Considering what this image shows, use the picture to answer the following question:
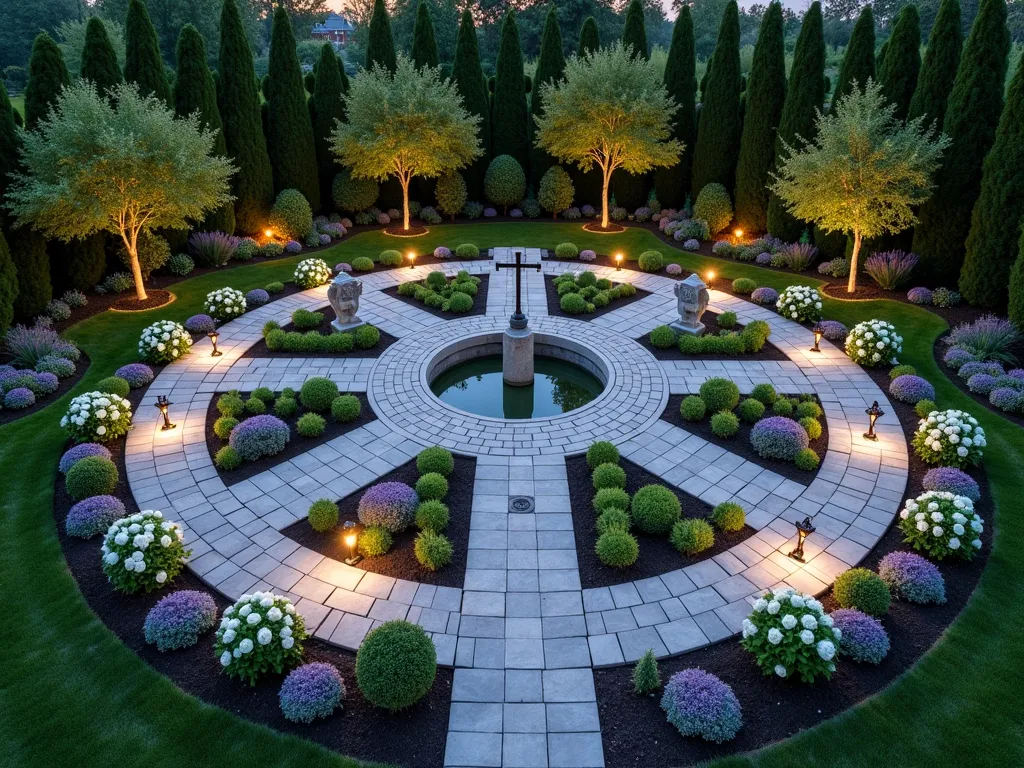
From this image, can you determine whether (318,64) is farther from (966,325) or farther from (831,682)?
(831,682)

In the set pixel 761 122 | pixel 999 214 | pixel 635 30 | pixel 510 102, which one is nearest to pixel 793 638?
pixel 999 214

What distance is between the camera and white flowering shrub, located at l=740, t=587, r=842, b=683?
641cm

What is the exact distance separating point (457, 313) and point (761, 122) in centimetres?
1336

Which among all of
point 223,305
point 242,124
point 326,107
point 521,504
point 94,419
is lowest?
point 521,504

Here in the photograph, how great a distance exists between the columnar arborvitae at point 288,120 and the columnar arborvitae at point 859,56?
1811cm

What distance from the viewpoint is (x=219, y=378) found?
13414 millimetres

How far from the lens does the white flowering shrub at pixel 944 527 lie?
27.0ft

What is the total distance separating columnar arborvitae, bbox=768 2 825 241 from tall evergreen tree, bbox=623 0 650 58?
22.6 ft

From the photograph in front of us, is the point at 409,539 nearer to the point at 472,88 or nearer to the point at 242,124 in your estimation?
the point at 242,124

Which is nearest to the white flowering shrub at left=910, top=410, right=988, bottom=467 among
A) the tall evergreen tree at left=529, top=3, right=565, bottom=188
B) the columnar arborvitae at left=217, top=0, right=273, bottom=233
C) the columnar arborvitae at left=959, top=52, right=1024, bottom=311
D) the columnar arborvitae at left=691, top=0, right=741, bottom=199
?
the columnar arborvitae at left=959, top=52, right=1024, bottom=311

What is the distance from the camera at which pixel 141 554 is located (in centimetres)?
756

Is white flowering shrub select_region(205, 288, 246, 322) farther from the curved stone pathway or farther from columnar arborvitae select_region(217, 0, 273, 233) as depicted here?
columnar arborvitae select_region(217, 0, 273, 233)

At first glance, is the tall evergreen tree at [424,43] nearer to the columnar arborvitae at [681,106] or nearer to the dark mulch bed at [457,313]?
the columnar arborvitae at [681,106]

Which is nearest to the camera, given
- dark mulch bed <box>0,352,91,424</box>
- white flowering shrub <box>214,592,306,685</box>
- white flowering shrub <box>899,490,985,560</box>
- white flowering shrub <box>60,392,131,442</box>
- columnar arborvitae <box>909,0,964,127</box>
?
white flowering shrub <box>214,592,306,685</box>
